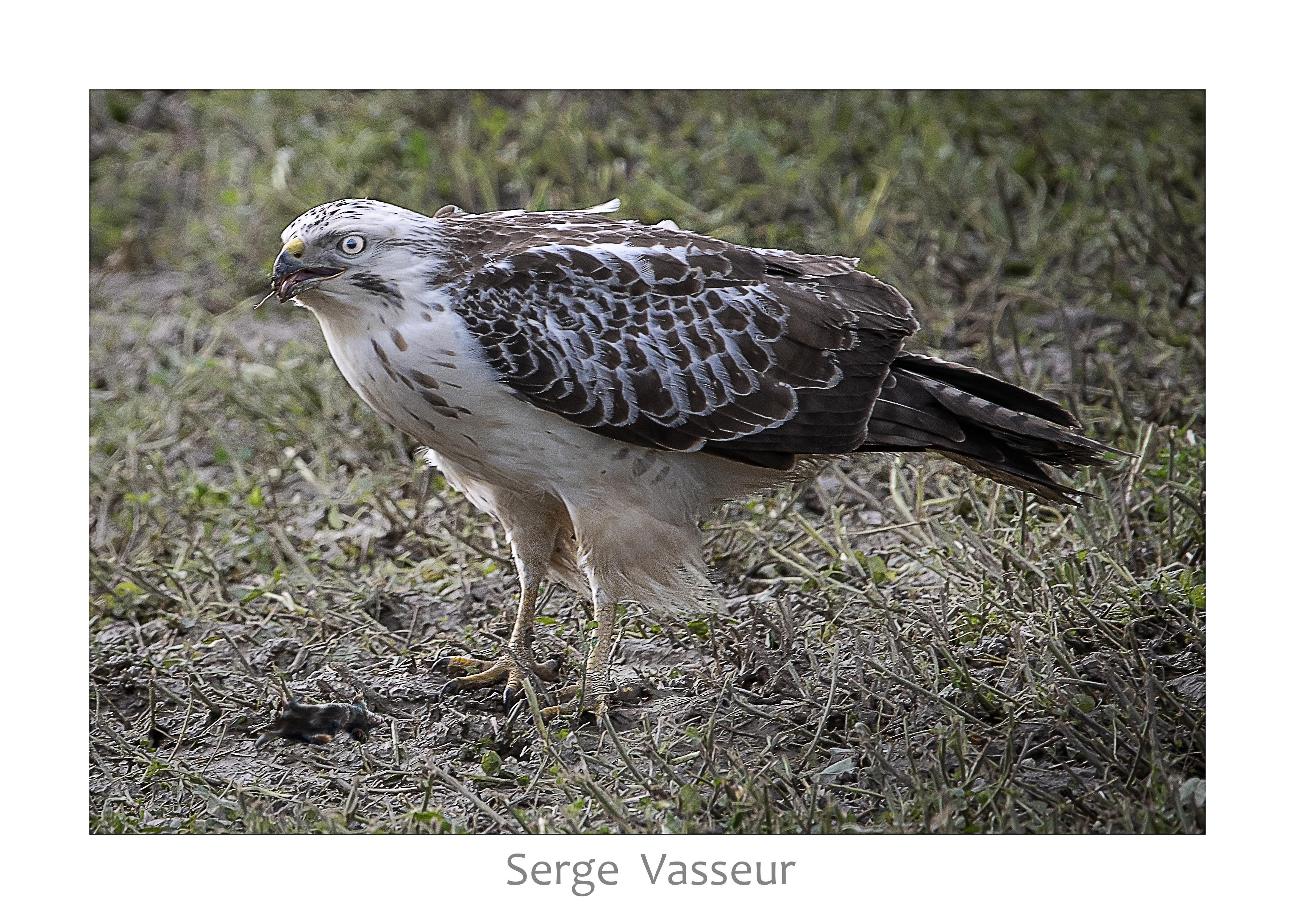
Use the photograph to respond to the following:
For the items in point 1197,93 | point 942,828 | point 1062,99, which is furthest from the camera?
point 1062,99

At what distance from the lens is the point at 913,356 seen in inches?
154

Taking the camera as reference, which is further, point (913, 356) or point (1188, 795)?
point (913, 356)

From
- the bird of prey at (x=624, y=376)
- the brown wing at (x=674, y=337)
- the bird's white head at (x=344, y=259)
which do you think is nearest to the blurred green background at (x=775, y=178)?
the bird of prey at (x=624, y=376)

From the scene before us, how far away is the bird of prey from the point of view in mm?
3457

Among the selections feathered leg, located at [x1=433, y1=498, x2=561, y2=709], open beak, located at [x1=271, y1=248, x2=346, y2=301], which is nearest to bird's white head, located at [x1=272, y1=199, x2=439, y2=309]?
open beak, located at [x1=271, y1=248, x2=346, y2=301]

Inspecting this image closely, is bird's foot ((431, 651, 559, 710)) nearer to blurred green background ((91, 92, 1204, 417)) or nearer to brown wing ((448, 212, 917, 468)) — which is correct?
brown wing ((448, 212, 917, 468))

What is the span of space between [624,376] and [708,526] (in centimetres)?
136

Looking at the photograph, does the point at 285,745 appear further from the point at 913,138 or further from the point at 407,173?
the point at 913,138

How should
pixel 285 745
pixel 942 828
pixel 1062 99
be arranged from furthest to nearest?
pixel 1062 99 < pixel 285 745 < pixel 942 828

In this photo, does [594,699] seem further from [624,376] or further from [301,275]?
[301,275]

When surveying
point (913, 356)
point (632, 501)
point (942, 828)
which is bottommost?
point (942, 828)

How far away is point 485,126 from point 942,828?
5.10 meters

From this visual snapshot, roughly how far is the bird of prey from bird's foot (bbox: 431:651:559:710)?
24 millimetres

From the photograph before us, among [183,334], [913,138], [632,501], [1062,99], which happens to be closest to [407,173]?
[183,334]
